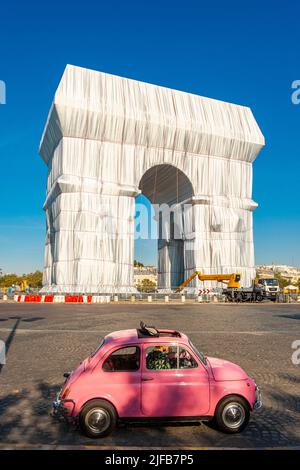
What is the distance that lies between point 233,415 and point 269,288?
36071 millimetres

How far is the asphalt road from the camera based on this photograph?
17.4 ft

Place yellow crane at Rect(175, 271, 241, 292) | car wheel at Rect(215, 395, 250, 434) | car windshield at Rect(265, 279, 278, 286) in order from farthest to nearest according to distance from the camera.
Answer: car windshield at Rect(265, 279, 278, 286) → yellow crane at Rect(175, 271, 241, 292) → car wheel at Rect(215, 395, 250, 434)

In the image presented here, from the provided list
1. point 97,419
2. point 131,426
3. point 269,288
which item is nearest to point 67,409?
point 97,419

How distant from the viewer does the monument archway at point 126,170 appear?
3709cm

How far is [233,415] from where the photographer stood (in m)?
5.57

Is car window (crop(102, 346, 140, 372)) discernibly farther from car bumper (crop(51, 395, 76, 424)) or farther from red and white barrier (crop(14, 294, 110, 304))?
red and white barrier (crop(14, 294, 110, 304))

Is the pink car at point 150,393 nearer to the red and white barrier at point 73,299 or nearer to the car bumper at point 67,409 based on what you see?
the car bumper at point 67,409

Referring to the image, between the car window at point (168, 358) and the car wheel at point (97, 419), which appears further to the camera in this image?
the car window at point (168, 358)

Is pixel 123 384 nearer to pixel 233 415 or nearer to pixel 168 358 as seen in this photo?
pixel 168 358

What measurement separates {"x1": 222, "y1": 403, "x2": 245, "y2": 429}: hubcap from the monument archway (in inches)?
1246

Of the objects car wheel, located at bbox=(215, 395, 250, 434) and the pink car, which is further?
car wheel, located at bbox=(215, 395, 250, 434)

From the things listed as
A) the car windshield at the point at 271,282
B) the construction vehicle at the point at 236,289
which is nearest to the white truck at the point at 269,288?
the car windshield at the point at 271,282

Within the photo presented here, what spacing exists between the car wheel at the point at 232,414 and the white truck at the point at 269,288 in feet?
117

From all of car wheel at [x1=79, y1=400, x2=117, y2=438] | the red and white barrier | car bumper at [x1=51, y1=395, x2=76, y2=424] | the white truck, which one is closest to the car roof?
car wheel at [x1=79, y1=400, x2=117, y2=438]
